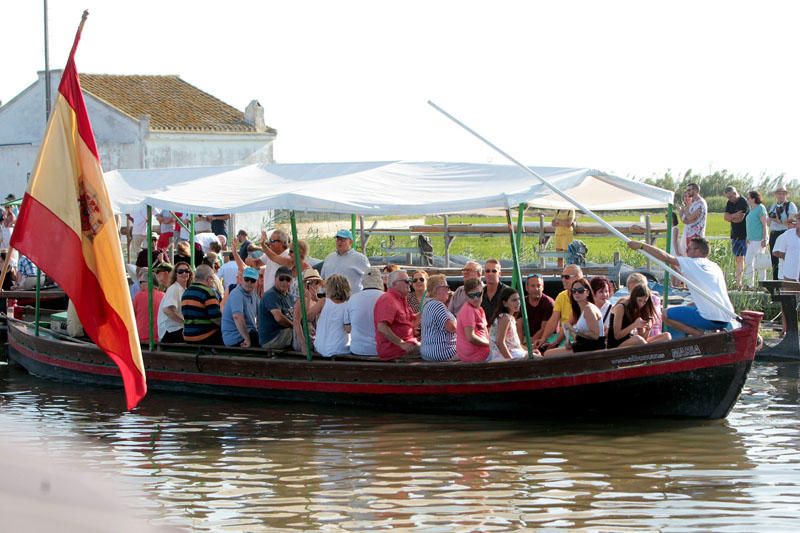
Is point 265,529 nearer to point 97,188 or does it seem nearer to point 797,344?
point 97,188

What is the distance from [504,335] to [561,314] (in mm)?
871

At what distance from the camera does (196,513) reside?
760cm

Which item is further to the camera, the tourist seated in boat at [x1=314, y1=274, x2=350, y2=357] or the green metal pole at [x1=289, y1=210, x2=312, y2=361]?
the green metal pole at [x1=289, y1=210, x2=312, y2=361]

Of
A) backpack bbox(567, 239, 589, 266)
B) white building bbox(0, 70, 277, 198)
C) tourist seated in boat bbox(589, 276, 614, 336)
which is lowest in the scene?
tourist seated in boat bbox(589, 276, 614, 336)

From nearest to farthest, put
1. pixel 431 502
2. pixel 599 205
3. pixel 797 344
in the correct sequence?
pixel 431 502 → pixel 599 205 → pixel 797 344

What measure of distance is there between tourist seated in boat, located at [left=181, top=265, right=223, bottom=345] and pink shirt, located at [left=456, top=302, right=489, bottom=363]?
3.17 metres

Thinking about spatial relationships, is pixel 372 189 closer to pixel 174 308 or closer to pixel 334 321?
pixel 334 321

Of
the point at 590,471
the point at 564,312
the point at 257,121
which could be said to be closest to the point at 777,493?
the point at 590,471

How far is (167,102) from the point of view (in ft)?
139

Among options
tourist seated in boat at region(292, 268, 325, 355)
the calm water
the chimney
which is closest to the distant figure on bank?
the calm water

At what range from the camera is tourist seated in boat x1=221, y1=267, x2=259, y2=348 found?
12.5m

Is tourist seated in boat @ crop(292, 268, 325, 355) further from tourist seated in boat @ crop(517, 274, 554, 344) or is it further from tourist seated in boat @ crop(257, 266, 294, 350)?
tourist seated in boat @ crop(517, 274, 554, 344)

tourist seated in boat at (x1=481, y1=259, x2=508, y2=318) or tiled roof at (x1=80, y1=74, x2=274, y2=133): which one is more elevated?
tiled roof at (x1=80, y1=74, x2=274, y2=133)

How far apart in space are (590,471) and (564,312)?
2898 millimetres
